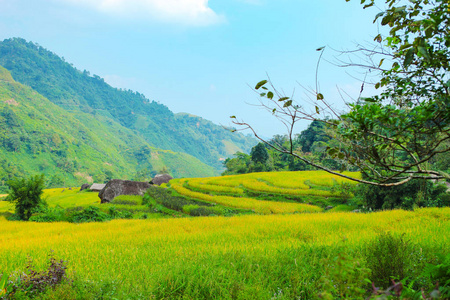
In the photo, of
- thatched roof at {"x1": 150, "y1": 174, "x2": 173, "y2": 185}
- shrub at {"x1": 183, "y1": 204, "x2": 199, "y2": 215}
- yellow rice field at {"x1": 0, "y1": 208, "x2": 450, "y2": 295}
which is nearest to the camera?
yellow rice field at {"x1": 0, "y1": 208, "x2": 450, "y2": 295}

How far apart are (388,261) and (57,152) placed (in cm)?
9789

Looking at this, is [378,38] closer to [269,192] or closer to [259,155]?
[269,192]

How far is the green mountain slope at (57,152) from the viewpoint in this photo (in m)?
75.2

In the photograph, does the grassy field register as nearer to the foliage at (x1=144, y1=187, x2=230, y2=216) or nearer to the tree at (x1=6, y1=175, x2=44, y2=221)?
the tree at (x1=6, y1=175, x2=44, y2=221)

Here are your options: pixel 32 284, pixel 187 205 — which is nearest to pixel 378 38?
pixel 32 284

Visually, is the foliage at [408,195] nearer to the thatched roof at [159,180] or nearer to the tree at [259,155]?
the tree at [259,155]

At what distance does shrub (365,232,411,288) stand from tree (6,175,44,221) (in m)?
15.1

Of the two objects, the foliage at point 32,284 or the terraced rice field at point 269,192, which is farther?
the terraced rice field at point 269,192

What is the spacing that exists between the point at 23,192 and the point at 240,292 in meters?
14.7

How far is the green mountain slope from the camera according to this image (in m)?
75.2

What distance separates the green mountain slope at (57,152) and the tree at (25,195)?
57.6 meters

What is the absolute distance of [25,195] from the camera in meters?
13.4

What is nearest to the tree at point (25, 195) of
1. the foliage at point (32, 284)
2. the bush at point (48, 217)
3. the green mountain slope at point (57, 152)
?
the bush at point (48, 217)

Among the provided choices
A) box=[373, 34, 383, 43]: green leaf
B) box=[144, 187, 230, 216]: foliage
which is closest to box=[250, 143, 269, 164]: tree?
box=[144, 187, 230, 216]: foliage
